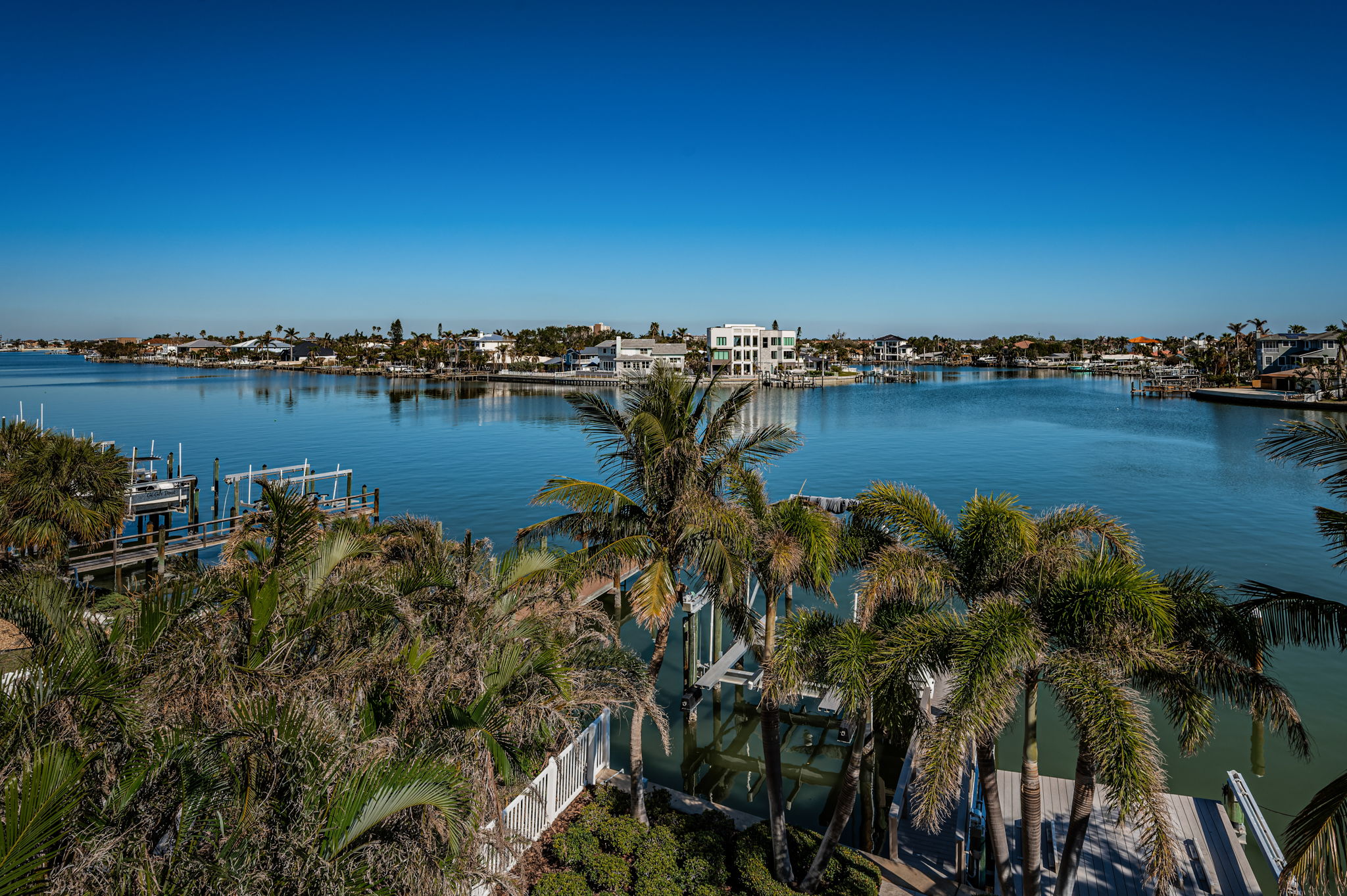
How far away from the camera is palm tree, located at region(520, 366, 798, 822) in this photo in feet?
33.2

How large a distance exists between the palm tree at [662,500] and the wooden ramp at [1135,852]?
6.17m

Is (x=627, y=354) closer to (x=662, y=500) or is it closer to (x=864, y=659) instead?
(x=662, y=500)

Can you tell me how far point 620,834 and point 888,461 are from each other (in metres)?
50.7

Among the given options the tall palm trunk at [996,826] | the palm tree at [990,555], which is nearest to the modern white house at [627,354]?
the palm tree at [990,555]

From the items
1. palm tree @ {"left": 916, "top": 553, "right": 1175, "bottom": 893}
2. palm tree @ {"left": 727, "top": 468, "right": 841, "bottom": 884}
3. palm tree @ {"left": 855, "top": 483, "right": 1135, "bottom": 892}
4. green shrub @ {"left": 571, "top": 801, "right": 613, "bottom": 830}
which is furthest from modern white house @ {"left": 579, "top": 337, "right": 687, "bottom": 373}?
palm tree @ {"left": 916, "top": 553, "right": 1175, "bottom": 893}

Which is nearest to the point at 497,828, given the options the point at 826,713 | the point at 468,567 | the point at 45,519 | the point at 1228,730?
the point at 468,567

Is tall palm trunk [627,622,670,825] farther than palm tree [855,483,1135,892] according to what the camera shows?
Yes

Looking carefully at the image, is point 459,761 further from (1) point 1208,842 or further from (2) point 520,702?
(1) point 1208,842

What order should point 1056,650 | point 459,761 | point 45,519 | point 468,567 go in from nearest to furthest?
point 459,761 → point 1056,650 → point 468,567 → point 45,519

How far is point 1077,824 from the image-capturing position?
9.44 m

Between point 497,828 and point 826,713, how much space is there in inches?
504

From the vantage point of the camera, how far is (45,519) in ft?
67.9

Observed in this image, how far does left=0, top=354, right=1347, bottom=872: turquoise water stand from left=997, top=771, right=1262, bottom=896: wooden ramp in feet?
11.4

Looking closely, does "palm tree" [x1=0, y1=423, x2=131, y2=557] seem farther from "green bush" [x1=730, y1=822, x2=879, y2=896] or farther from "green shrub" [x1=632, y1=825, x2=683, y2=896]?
"green bush" [x1=730, y1=822, x2=879, y2=896]
